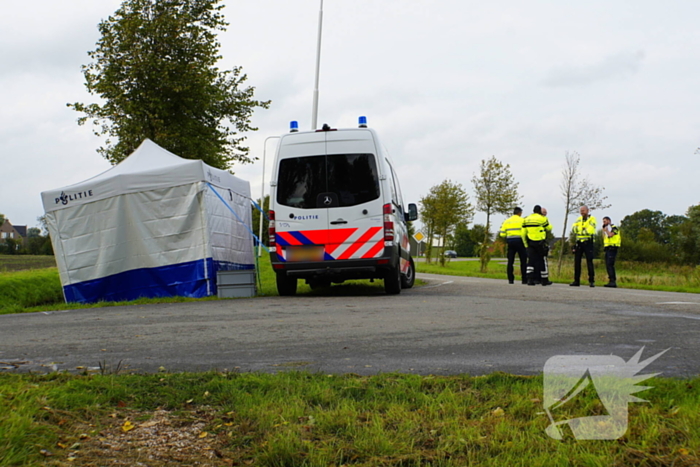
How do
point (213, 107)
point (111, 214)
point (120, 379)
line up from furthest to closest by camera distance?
1. point (213, 107)
2. point (111, 214)
3. point (120, 379)

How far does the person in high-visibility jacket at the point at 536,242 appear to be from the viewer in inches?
594

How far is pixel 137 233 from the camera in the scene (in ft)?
39.9

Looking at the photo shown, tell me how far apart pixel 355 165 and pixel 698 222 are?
54.3 m

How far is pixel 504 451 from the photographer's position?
2.68 metres

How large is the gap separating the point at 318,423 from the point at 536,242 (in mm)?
12892

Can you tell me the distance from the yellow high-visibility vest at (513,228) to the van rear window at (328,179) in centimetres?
589

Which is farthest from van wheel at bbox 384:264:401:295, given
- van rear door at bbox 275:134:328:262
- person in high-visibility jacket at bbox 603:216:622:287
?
person in high-visibility jacket at bbox 603:216:622:287

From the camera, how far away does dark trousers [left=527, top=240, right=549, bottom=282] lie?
15133mm

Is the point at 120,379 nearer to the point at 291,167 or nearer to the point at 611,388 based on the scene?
the point at 611,388

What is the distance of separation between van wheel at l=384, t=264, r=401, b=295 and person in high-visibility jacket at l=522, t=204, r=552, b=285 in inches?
187

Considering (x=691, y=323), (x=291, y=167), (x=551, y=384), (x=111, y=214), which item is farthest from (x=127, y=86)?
(x=551, y=384)

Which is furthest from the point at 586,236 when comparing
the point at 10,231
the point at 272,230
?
the point at 10,231

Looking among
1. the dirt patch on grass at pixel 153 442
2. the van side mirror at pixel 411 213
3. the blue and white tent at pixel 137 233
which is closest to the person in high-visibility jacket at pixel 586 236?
the van side mirror at pixel 411 213

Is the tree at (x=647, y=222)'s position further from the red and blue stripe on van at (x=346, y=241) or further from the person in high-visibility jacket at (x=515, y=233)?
the red and blue stripe on van at (x=346, y=241)
